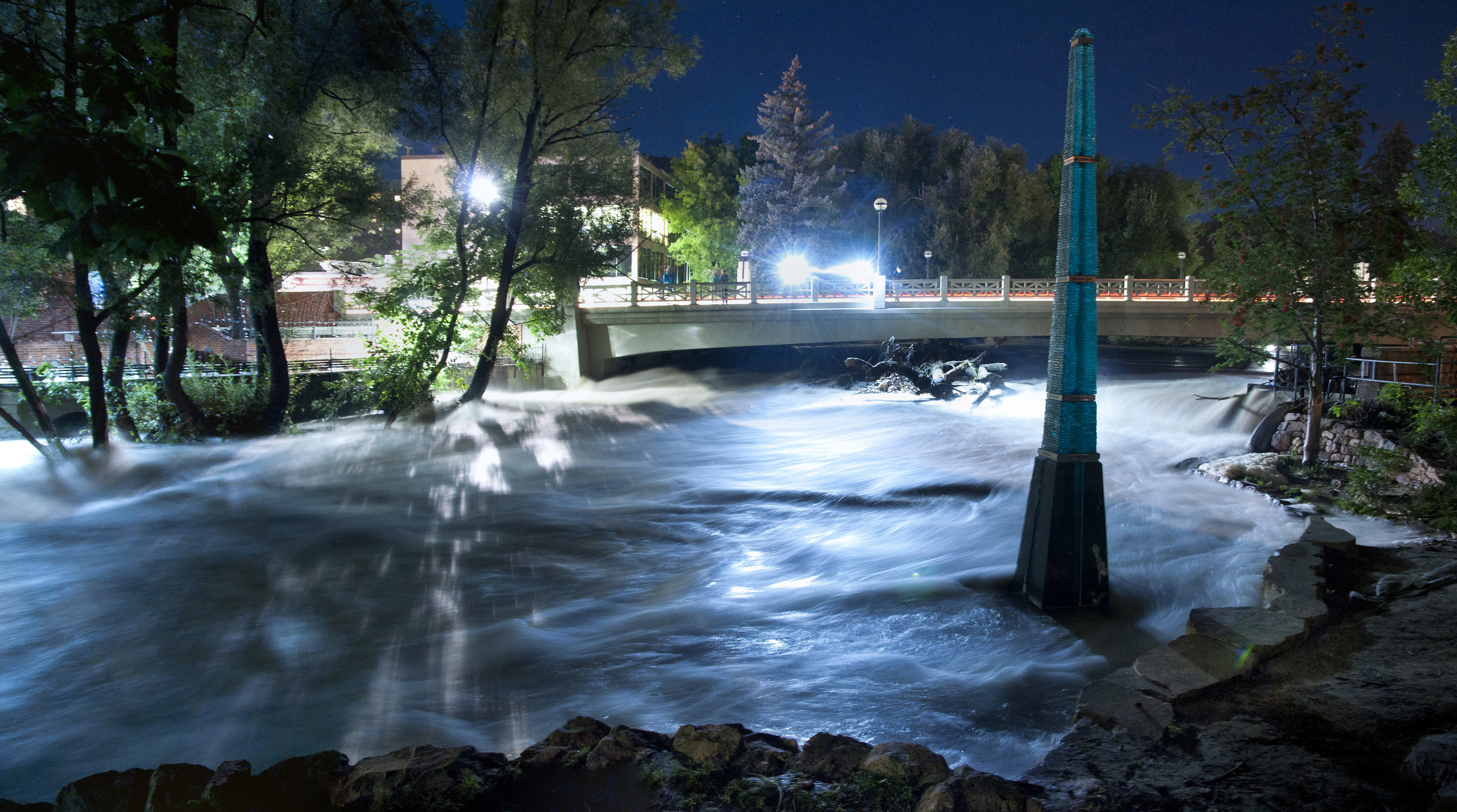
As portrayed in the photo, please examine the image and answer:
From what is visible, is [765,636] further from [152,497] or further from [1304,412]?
[1304,412]

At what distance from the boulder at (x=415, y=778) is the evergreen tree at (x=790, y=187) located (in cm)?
4365

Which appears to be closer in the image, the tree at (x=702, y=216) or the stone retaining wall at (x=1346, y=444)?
the stone retaining wall at (x=1346, y=444)

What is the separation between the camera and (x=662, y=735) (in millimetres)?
4184

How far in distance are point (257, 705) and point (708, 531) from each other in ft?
20.2

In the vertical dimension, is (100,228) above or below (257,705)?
above

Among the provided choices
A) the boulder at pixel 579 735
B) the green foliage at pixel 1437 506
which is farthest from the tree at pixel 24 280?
the green foliage at pixel 1437 506

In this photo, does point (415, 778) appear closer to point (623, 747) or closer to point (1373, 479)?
point (623, 747)

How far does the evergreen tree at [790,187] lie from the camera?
1848 inches

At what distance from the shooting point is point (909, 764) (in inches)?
144

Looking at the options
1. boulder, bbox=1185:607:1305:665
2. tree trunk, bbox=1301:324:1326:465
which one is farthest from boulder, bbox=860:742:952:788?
tree trunk, bbox=1301:324:1326:465

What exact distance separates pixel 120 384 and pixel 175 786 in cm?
1480

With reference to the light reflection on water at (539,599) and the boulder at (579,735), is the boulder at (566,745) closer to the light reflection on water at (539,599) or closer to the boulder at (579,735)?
the boulder at (579,735)

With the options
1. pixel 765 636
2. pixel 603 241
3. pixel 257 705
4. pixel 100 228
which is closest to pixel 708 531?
pixel 765 636

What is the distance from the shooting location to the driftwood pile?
28109 millimetres
